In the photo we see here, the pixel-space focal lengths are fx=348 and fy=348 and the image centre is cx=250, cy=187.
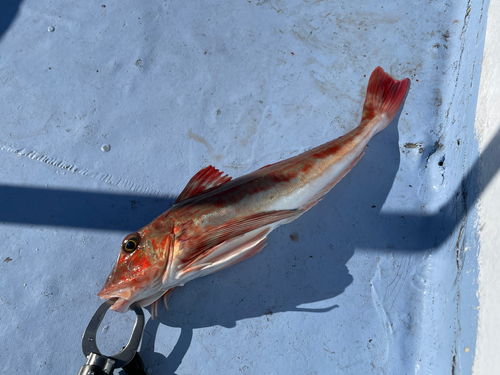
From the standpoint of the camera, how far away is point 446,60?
Result: 2.92 meters

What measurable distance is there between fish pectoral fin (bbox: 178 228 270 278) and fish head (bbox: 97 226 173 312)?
154 mm

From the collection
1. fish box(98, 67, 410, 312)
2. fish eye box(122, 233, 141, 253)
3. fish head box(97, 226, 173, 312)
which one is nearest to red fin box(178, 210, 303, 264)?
fish box(98, 67, 410, 312)

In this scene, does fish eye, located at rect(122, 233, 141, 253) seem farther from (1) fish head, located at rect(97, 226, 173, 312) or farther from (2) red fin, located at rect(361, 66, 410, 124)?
(2) red fin, located at rect(361, 66, 410, 124)

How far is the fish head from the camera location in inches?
76.9

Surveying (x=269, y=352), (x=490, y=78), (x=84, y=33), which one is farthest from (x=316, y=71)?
(x=269, y=352)

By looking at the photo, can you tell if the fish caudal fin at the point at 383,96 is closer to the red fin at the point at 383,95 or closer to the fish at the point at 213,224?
the red fin at the point at 383,95

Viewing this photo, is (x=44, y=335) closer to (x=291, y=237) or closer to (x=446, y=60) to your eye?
(x=291, y=237)

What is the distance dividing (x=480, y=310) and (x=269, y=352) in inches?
49.5

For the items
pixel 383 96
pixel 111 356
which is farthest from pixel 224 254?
pixel 383 96

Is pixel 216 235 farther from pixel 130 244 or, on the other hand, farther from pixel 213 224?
pixel 130 244

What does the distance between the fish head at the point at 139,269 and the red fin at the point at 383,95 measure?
1684 mm

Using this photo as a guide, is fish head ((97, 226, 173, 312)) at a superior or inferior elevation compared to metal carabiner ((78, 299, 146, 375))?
superior

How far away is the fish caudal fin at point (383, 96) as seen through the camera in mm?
2618

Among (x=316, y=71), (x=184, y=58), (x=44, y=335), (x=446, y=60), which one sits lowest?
(x=44, y=335)
